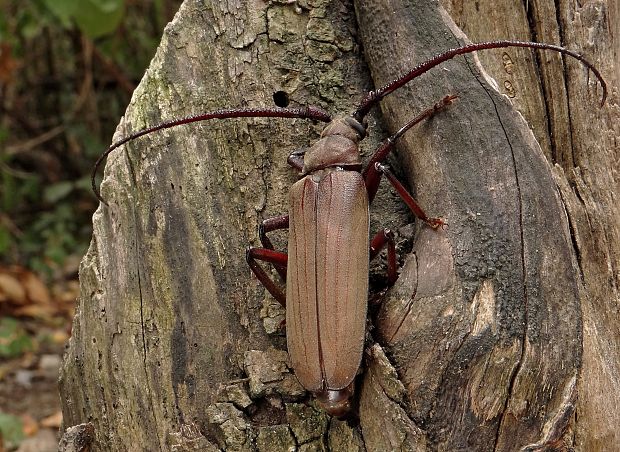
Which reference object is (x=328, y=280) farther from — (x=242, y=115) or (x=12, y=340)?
(x=12, y=340)

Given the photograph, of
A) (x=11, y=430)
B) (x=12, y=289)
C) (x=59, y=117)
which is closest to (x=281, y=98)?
Result: (x=11, y=430)

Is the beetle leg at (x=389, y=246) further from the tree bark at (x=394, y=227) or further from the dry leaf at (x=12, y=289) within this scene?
the dry leaf at (x=12, y=289)

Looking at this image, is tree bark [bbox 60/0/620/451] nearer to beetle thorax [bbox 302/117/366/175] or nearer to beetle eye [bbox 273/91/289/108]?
beetle eye [bbox 273/91/289/108]

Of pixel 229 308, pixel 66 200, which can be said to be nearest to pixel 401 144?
pixel 229 308

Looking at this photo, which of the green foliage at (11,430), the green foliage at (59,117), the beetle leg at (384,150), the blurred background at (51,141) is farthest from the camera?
the green foliage at (59,117)

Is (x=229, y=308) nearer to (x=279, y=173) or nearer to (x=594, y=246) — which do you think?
(x=279, y=173)

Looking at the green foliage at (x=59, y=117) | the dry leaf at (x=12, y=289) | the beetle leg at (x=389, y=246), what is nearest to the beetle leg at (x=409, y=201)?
the beetle leg at (x=389, y=246)
